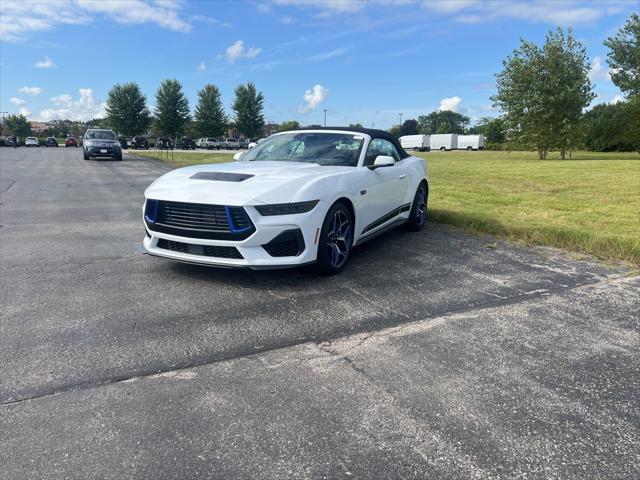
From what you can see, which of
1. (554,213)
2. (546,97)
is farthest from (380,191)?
(546,97)

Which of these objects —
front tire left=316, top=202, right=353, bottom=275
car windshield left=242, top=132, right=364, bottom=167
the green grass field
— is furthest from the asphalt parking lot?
car windshield left=242, top=132, right=364, bottom=167

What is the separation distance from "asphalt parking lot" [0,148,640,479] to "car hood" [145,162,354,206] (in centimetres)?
81

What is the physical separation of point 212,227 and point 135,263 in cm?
141

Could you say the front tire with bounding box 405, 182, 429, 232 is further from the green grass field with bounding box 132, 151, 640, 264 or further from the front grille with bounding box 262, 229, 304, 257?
the front grille with bounding box 262, 229, 304, 257

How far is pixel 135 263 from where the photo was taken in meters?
5.16

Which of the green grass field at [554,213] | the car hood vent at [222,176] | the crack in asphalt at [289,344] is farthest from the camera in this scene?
the green grass field at [554,213]

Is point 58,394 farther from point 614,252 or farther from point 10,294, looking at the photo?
point 614,252

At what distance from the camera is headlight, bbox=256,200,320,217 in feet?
13.8

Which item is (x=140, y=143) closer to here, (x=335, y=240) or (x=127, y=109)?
(x=127, y=109)

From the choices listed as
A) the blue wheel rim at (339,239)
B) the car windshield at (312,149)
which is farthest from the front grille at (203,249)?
the car windshield at (312,149)

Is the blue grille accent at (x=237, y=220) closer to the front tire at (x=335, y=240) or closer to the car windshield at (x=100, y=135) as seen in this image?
the front tire at (x=335, y=240)

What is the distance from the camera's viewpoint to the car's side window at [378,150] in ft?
18.7

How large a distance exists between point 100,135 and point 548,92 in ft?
103

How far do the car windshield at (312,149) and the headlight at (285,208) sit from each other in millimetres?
1245
